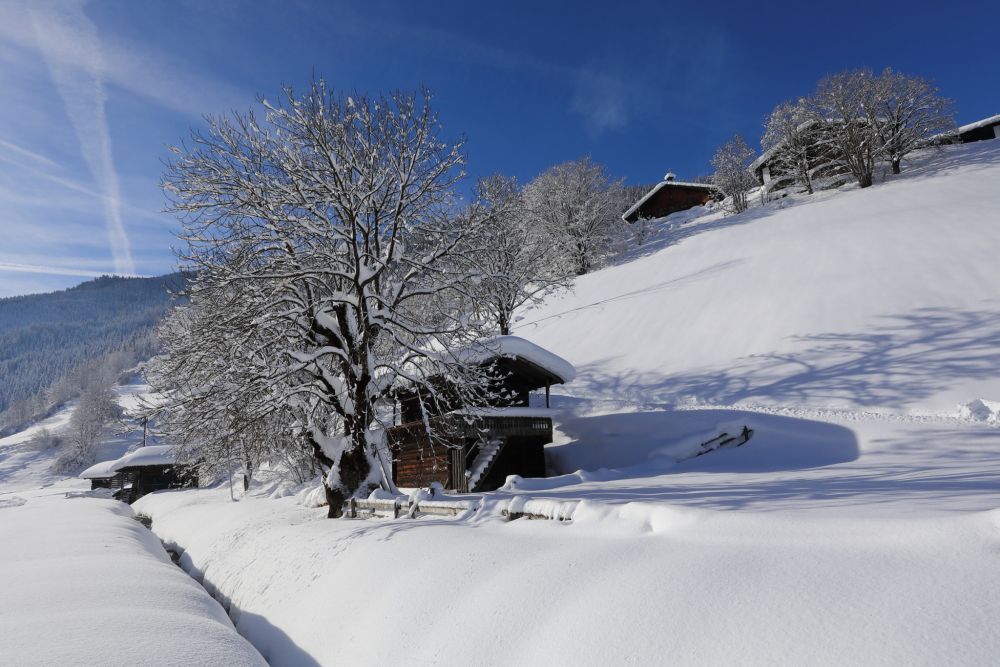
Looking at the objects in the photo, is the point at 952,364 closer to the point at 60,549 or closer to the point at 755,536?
the point at 755,536

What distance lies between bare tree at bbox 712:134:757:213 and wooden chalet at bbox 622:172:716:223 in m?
7.11

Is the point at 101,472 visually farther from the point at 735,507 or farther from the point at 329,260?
the point at 735,507

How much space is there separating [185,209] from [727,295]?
2559 centimetres

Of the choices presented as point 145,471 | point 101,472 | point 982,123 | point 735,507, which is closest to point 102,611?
point 735,507

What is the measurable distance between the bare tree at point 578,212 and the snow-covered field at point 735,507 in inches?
587

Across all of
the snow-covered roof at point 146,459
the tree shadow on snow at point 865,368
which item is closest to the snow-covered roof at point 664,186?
the tree shadow on snow at point 865,368

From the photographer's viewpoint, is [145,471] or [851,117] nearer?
[851,117]

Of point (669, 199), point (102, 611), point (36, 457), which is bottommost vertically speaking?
point (102, 611)

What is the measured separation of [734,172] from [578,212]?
47.8 ft

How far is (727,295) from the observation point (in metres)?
30.3

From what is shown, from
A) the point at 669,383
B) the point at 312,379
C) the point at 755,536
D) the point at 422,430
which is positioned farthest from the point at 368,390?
the point at 669,383

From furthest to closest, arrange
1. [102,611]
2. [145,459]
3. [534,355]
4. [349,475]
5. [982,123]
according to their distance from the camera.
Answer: [982,123] < [145,459] < [534,355] < [349,475] < [102,611]

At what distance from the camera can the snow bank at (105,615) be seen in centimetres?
523

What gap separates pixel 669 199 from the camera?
66.1m
